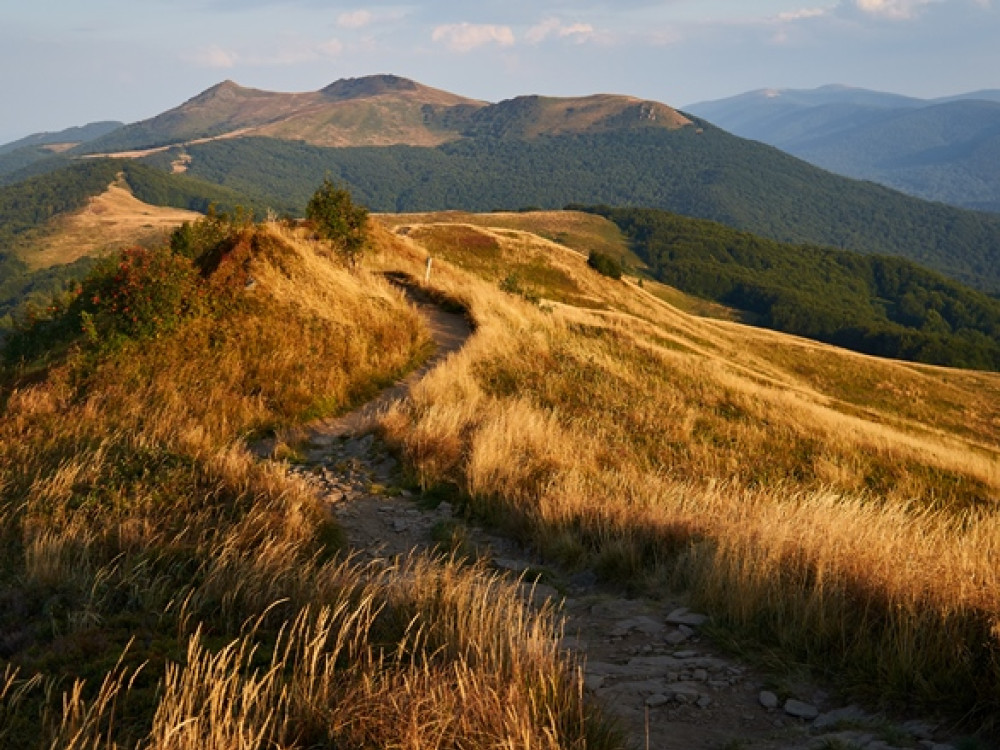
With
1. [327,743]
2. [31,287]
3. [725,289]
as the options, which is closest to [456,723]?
[327,743]

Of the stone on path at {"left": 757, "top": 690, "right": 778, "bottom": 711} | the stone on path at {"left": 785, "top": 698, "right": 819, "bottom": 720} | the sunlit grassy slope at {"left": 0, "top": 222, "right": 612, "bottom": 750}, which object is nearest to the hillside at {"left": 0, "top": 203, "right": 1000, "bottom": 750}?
the sunlit grassy slope at {"left": 0, "top": 222, "right": 612, "bottom": 750}

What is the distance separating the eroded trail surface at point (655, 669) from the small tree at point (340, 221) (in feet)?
57.3

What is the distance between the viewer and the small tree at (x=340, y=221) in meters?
24.3

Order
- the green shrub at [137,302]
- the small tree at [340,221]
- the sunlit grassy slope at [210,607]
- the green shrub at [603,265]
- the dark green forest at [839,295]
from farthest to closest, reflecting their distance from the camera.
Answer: the dark green forest at [839,295]
the green shrub at [603,265]
the small tree at [340,221]
the green shrub at [137,302]
the sunlit grassy slope at [210,607]

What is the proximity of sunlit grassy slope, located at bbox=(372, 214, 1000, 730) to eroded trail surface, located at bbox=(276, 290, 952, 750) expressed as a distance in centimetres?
27

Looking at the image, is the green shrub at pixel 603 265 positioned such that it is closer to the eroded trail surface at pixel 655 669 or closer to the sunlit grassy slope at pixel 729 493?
the sunlit grassy slope at pixel 729 493

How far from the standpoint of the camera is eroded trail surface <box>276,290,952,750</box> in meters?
3.72

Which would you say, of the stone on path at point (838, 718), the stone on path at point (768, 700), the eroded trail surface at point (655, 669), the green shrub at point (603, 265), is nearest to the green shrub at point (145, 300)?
the eroded trail surface at point (655, 669)

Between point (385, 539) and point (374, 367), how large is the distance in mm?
7533

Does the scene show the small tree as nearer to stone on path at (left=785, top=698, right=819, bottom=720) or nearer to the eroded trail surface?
the eroded trail surface

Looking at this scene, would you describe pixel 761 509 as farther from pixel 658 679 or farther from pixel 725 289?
pixel 725 289

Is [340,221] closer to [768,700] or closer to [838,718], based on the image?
[768,700]

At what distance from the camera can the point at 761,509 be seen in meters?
6.82

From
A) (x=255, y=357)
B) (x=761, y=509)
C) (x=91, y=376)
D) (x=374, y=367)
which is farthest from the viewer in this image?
(x=374, y=367)
